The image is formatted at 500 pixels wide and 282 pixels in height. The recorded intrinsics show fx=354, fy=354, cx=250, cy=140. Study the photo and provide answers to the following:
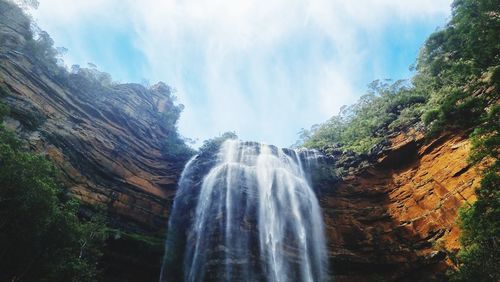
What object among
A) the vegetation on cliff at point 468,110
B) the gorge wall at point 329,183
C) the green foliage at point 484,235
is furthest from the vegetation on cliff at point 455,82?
the green foliage at point 484,235

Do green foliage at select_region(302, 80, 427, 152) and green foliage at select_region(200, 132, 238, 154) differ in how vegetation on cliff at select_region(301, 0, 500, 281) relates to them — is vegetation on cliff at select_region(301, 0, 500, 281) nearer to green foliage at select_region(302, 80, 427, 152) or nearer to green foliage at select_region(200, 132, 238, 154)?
green foliage at select_region(302, 80, 427, 152)

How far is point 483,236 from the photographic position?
1185 cm

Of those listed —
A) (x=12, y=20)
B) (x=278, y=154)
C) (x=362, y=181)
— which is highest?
(x=12, y=20)

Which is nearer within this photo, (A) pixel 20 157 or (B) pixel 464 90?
(A) pixel 20 157

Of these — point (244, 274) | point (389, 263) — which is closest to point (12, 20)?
point (244, 274)

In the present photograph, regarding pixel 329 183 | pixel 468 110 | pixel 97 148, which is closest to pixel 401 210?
pixel 329 183

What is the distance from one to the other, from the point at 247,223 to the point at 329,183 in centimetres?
657

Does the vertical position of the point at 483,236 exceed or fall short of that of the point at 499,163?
it falls short

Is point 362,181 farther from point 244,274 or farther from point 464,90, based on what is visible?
point 244,274

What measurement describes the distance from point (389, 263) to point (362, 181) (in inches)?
212

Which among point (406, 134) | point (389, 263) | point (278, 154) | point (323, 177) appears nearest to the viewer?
point (389, 263)

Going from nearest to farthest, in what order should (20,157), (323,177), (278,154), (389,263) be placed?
(20,157) → (389,263) → (323,177) → (278,154)

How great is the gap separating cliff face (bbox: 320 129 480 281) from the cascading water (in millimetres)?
1454

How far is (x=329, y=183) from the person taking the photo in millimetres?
22156
